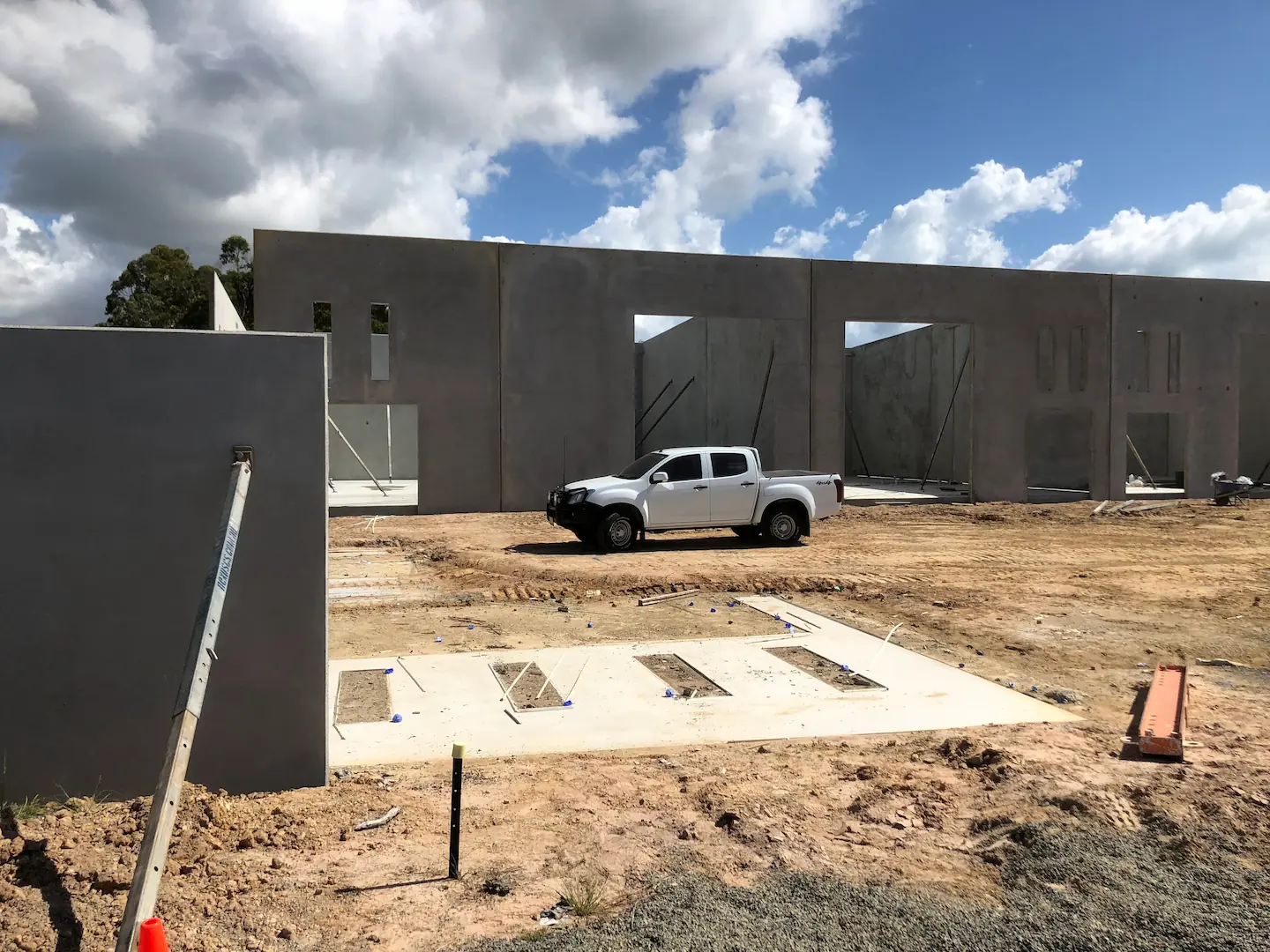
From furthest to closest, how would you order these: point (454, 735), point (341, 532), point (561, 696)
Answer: point (341, 532) → point (561, 696) → point (454, 735)

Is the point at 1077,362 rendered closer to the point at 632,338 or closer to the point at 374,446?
the point at 632,338

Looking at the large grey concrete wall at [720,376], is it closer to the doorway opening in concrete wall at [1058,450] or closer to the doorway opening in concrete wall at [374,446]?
the doorway opening in concrete wall at [1058,450]

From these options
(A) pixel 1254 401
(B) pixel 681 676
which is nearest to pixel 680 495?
(B) pixel 681 676

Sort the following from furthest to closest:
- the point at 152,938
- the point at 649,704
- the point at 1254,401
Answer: the point at 1254,401 < the point at 649,704 < the point at 152,938

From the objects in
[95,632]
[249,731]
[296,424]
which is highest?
[296,424]

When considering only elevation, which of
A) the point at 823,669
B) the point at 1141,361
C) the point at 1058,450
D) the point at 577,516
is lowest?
the point at 823,669

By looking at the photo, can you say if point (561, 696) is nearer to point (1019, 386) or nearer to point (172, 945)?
point (172, 945)

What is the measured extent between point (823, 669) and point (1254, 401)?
31720 millimetres

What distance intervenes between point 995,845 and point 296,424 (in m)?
3.94

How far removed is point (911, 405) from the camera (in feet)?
112

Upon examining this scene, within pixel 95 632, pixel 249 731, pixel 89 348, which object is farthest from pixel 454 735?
pixel 89 348

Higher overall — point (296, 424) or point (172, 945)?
point (296, 424)

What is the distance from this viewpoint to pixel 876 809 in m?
4.70

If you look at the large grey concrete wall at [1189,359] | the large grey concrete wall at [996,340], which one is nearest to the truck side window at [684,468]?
the large grey concrete wall at [996,340]
